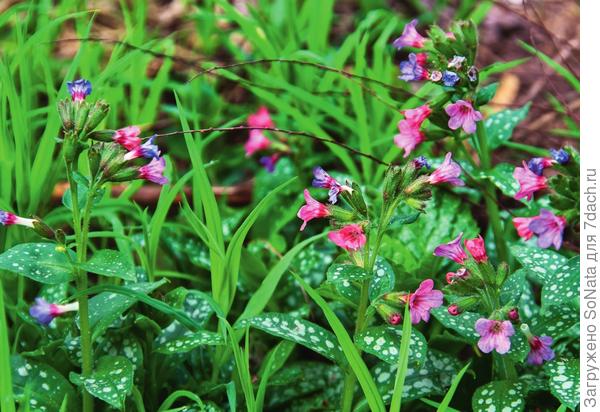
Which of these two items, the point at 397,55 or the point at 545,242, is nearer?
the point at 545,242

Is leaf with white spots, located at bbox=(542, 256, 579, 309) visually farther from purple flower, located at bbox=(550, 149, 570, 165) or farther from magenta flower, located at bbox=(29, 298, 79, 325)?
magenta flower, located at bbox=(29, 298, 79, 325)

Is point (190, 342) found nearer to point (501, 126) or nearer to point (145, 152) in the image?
point (145, 152)

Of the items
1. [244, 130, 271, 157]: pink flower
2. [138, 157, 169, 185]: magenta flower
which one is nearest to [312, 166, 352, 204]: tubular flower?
[138, 157, 169, 185]: magenta flower

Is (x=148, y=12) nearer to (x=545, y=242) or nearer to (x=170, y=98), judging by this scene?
(x=170, y=98)

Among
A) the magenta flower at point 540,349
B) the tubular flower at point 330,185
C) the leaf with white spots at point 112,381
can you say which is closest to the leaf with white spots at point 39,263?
the leaf with white spots at point 112,381

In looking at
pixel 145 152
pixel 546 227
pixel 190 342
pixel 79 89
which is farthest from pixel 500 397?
pixel 79 89

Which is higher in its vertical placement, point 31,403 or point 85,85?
point 85,85

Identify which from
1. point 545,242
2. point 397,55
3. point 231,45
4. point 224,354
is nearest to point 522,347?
point 545,242
